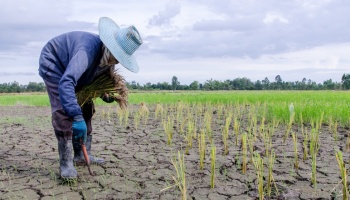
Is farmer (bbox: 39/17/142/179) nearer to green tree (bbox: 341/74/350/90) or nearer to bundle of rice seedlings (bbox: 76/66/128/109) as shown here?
bundle of rice seedlings (bbox: 76/66/128/109)

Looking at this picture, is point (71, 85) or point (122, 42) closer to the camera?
point (71, 85)

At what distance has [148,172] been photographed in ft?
10.5

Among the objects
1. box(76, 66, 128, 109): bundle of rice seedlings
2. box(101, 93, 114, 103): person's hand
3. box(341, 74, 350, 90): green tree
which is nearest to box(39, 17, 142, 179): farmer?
box(76, 66, 128, 109): bundle of rice seedlings

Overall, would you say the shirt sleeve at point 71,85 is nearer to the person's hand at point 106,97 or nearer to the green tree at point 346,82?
the person's hand at point 106,97

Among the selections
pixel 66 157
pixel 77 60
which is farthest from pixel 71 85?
pixel 66 157

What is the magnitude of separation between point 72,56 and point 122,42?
16.2 inches

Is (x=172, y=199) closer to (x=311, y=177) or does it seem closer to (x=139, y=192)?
(x=139, y=192)

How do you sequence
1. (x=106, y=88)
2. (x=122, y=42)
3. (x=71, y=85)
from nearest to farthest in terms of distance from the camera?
(x=71, y=85)
(x=122, y=42)
(x=106, y=88)

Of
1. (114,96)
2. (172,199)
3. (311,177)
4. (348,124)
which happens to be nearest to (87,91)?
(114,96)

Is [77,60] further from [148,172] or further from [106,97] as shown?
[148,172]

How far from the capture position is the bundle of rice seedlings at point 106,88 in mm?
3377

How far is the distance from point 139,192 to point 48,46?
1.44m

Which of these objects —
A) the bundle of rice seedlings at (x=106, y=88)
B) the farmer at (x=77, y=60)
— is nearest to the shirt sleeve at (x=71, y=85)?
the farmer at (x=77, y=60)

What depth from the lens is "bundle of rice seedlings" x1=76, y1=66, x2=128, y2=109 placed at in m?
3.38
